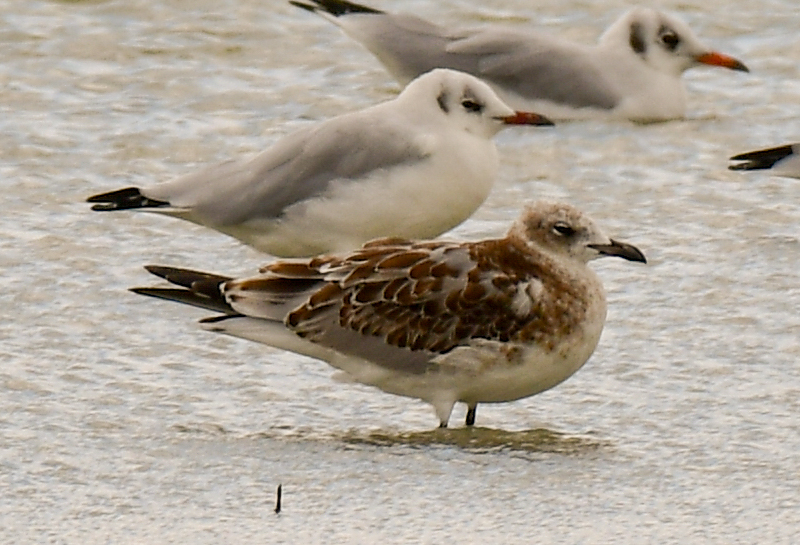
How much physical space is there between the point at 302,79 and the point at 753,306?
380cm

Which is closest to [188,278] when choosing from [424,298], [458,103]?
[424,298]

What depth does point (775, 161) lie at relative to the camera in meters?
7.69

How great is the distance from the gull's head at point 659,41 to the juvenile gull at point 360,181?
242 cm

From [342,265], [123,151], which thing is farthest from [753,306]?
[123,151]

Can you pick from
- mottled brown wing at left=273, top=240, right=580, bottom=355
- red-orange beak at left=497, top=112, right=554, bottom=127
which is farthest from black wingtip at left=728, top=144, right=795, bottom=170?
mottled brown wing at left=273, top=240, right=580, bottom=355

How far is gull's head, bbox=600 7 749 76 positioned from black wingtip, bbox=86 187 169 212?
329cm

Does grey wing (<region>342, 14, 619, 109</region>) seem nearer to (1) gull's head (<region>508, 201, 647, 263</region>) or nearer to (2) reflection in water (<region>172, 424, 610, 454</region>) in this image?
(1) gull's head (<region>508, 201, 647, 263</region>)

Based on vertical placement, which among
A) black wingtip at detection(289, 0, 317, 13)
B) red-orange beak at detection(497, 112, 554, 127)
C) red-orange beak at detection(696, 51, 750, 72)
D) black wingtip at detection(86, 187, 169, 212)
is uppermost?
red-orange beak at detection(497, 112, 554, 127)

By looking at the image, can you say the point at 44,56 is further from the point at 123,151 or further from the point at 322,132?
the point at 322,132

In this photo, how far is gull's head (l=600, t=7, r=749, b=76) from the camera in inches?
374

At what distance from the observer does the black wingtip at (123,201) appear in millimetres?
7027

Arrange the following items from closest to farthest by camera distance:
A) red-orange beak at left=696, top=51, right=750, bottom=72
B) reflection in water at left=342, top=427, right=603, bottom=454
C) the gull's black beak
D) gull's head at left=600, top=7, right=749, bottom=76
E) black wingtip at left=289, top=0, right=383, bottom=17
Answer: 1. reflection in water at left=342, top=427, right=603, bottom=454
2. the gull's black beak
3. red-orange beak at left=696, top=51, right=750, bottom=72
4. gull's head at left=600, top=7, right=749, bottom=76
5. black wingtip at left=289, top=0, right=383, bottom=17

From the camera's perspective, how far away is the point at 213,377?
5707 mm

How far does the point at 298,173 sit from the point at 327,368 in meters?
1.42
